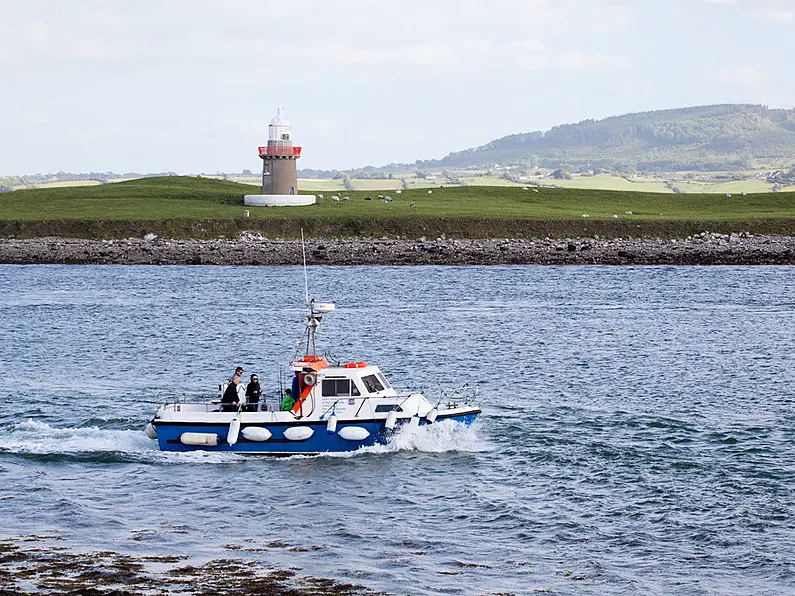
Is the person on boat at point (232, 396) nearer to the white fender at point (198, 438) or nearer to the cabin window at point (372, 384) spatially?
the white fender at point (198, 438)

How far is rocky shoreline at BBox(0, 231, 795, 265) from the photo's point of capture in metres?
93.9

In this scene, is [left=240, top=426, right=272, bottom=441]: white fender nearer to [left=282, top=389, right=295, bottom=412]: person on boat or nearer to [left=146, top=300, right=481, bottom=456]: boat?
[left=146, top=300, right=481, bottom=456]: boat

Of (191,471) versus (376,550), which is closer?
(376,550)

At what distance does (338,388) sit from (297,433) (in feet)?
4.86

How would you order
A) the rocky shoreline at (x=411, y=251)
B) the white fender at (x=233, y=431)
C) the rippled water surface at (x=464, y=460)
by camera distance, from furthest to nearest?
1. the rocky shoreline at (x=411, y=251)
2. the white fender at (x=233, y=431)
3. the rippled water surface at (x=464, y=460)

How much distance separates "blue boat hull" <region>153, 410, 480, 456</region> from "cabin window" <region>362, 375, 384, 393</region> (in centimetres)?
90

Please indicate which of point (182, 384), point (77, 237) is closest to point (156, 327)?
point (182, 384)

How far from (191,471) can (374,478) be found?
431 centimetres

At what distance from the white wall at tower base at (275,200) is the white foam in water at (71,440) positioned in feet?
269

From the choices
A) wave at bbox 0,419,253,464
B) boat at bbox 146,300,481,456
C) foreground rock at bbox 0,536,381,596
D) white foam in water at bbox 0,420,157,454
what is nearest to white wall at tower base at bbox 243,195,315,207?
wave at bbox 0,419,253,464

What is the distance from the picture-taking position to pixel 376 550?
23125mm

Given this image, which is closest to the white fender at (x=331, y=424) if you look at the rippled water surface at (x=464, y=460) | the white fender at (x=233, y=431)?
the rippled water surface at (x=464, y=460)

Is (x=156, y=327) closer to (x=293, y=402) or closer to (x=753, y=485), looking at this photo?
(x=293, y=402)

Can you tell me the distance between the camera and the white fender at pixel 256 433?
29891 mm
